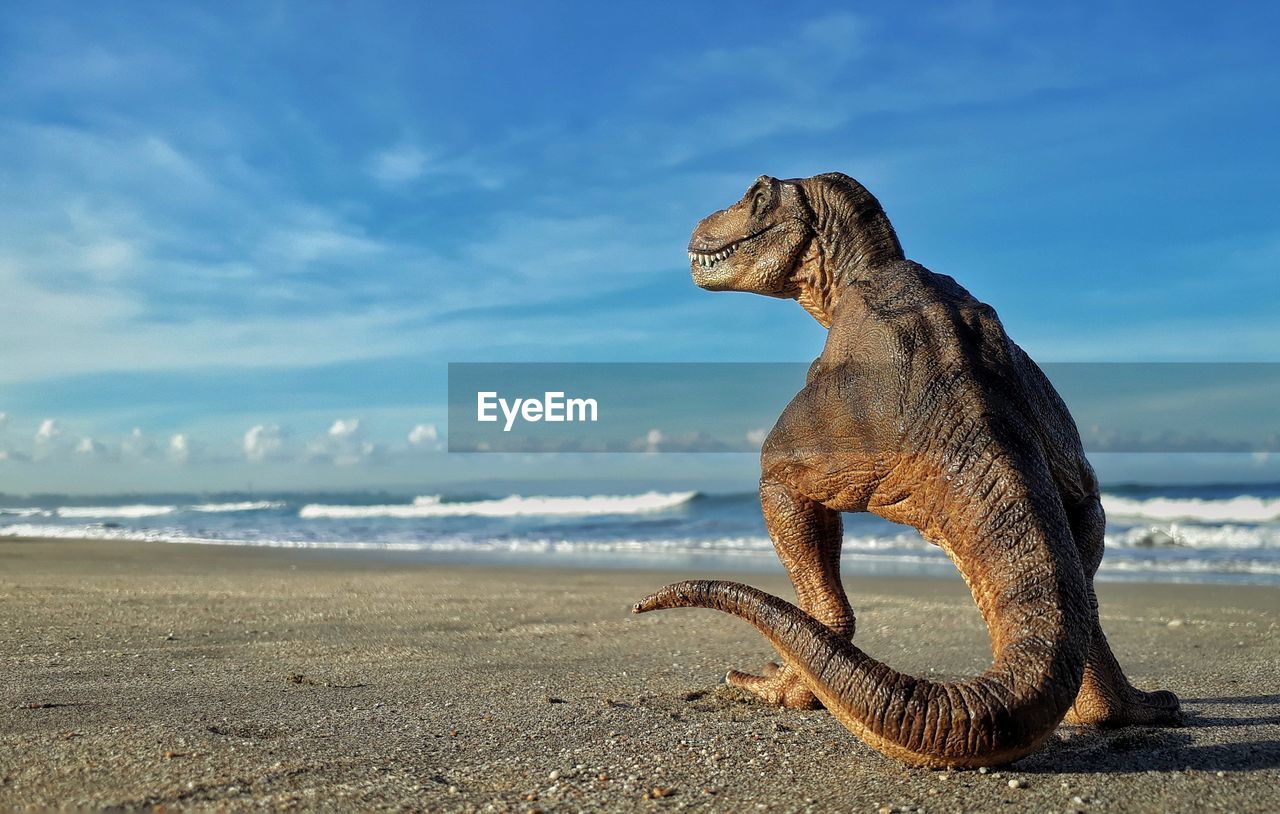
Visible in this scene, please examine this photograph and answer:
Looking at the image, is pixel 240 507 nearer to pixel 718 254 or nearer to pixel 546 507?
pixel 546 507

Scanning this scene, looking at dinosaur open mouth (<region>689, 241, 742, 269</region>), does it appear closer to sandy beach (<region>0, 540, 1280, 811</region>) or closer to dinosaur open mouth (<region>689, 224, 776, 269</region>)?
dinosaur open mouth (<region>689, 224, 776, 269</region>)

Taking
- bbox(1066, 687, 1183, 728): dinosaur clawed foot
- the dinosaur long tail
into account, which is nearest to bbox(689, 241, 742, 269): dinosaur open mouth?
the dinosaur long tail

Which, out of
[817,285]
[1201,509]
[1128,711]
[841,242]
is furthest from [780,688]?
[1201,509]

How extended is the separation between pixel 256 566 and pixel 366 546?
7793 mm

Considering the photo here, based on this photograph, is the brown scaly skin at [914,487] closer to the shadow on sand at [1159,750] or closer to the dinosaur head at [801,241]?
the dinosaur head at [801,241]

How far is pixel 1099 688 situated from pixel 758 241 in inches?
105

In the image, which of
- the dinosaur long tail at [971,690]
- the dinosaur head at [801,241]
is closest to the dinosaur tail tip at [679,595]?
the dinosaur long tail at [971,690]

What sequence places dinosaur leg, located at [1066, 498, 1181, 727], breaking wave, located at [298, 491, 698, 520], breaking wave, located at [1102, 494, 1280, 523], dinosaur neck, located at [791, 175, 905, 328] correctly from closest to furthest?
dinosaur leg, located at [1066, 498, 1181, 727], dinosaur neck, located at [791, 175, 905, 328], breaking wave, located at [1102, 494, 1280, 523], breaking wave, located at [298, 491, 698, 520]

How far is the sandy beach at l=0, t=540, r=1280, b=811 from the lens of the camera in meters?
3.49

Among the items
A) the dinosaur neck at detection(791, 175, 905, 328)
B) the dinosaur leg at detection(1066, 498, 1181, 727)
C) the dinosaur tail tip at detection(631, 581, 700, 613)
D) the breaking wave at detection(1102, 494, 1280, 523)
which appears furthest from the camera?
the breaking wave at detection(1102, 494, 1280, 523)

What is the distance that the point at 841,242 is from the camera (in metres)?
5.05

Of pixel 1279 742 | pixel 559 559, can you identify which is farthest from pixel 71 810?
pixel 559 559

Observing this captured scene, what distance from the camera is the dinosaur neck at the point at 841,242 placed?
498 centimetres

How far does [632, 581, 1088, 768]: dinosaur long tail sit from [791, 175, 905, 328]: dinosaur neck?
2.03 metres
